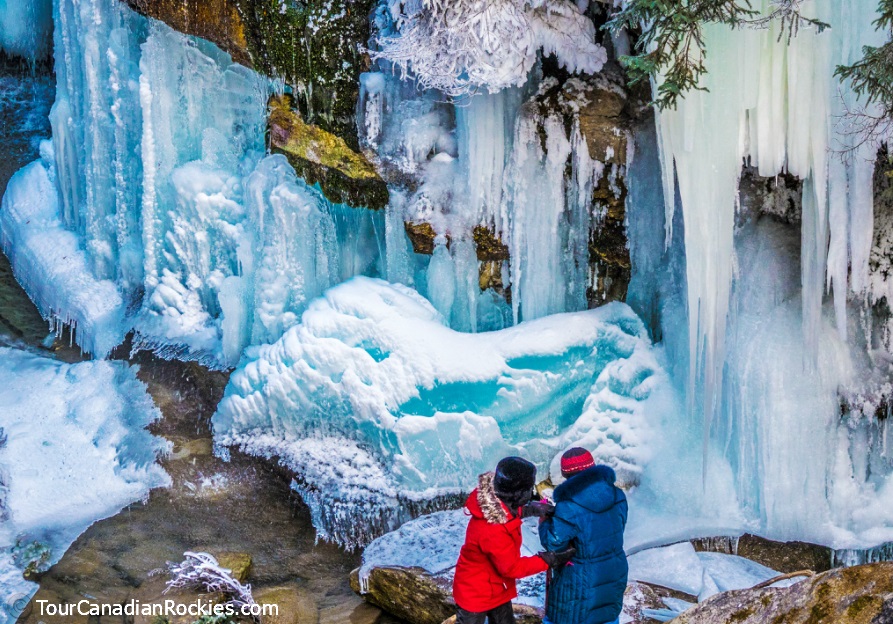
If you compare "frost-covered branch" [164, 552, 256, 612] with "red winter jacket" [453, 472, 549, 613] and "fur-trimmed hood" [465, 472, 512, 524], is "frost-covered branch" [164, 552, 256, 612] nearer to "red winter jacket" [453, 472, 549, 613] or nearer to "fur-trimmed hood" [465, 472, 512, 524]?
"red winter jacket" [453, 472, 549, 613]

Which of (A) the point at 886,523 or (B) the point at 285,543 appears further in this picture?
(B) the point at 285,543

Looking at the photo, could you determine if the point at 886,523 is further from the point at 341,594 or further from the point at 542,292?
the point at 341,594

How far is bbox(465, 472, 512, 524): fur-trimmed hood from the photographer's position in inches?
154

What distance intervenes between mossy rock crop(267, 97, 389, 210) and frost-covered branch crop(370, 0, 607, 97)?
1.33 metres

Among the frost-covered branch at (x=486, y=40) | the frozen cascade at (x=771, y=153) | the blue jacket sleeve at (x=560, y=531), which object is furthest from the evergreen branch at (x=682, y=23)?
the blue jacket sleeve at (x=560, y=531)

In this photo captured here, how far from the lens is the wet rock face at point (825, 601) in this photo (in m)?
3.07

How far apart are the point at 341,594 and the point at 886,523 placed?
3.97 meters

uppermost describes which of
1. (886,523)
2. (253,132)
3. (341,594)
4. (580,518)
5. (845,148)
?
(253,132)

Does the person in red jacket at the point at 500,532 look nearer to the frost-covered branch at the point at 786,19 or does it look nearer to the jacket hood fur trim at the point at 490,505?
the jacket hood fur trim at the point at 490,505

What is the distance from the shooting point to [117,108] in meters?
8.94

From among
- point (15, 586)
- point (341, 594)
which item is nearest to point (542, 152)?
point (341, 594)

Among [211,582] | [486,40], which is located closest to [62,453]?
[211,582]

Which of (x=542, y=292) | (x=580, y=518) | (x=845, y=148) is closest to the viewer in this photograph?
(x=580, y=518)

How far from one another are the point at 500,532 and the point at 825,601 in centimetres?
134
